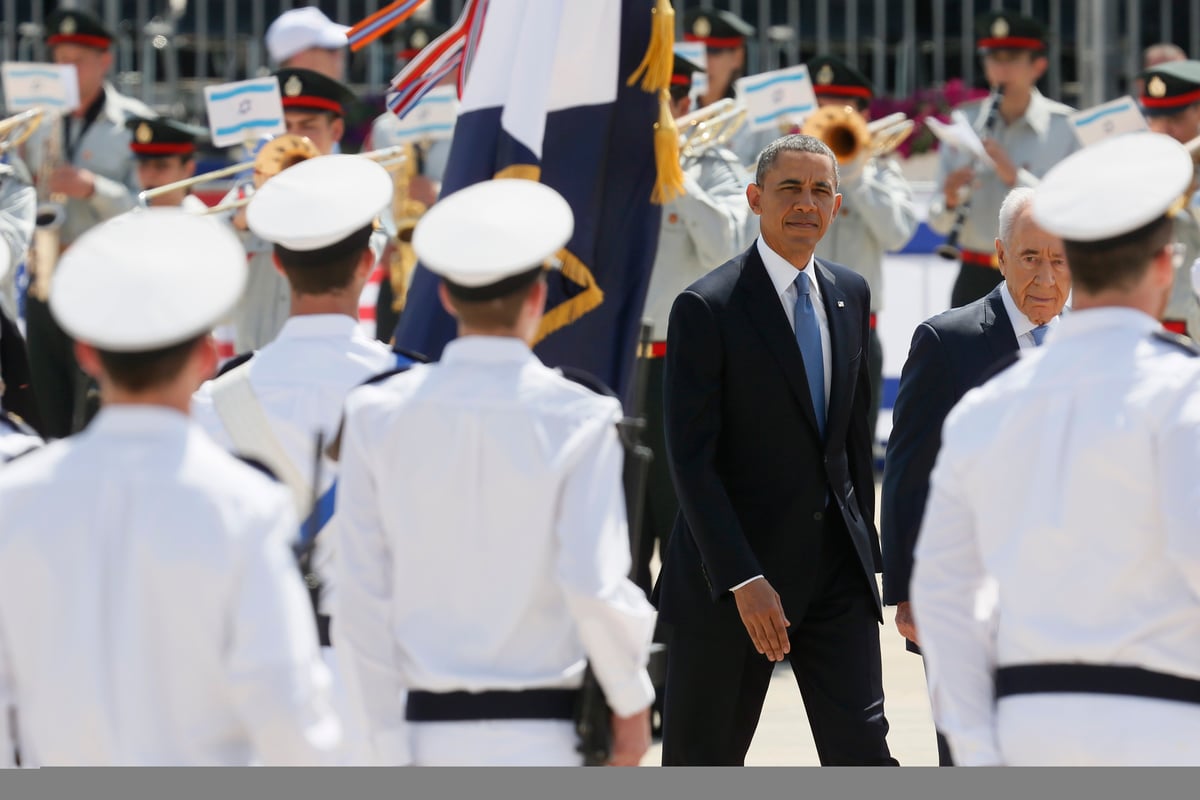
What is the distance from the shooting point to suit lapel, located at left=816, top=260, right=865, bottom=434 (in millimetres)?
5164

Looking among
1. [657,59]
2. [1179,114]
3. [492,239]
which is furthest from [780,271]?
[1179,114]

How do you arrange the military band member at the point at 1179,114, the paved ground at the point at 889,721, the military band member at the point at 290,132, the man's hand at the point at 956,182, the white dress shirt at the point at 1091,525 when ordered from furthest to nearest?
the man's hand at the point at 956,182 < the military band member at the point at 1179,114 < the military band member at the point at 290,132 < the paved ground at the point at 889,721 < the white dress shirt at the point at 1091,525

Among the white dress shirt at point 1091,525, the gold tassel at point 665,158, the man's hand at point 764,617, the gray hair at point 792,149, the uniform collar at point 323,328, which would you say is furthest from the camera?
the gold tassel at point 665,158

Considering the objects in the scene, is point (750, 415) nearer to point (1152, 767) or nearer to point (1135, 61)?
point (1152, 767)

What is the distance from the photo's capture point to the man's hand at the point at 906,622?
5.13 metres

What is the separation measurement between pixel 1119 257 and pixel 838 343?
1883 mm

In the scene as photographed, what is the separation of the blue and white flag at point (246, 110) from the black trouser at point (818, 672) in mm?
4288

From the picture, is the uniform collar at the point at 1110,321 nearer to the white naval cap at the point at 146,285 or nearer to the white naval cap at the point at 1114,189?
the white naval cap at the point at 1114,189

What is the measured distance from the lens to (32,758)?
3.21 meters

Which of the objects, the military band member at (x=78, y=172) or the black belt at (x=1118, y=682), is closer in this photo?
the black belt at (x=1118, y=682)

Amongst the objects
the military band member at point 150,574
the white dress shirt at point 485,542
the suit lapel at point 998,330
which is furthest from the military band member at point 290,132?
the military band member at point 150,574

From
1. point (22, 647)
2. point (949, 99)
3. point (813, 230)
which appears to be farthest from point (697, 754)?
point (949, 99)

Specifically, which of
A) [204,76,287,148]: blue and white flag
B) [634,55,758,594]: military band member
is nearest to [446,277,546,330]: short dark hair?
[634,55,758,594]: military band member

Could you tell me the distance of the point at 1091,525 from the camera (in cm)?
321
